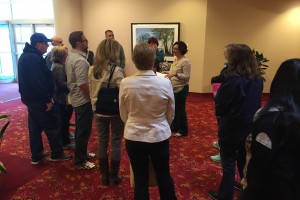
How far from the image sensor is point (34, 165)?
3123 millimetres

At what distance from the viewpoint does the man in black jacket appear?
2791 millimetres

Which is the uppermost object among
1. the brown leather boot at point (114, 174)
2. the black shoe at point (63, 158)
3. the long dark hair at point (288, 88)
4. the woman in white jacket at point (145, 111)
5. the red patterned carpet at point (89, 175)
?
the long dark hair at point (288, 88)

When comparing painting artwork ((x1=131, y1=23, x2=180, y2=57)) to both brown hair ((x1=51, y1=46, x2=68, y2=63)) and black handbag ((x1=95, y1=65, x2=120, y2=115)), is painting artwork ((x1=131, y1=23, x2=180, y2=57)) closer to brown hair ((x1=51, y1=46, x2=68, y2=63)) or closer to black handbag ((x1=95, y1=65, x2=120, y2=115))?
brown hair ((x1=51, y1=46, x2=68, y2=63))

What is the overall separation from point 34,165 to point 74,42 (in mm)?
1598

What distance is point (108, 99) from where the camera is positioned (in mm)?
2316

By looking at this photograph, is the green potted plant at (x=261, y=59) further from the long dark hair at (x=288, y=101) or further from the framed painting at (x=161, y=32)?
the long dark hair at (x=288, y=101)

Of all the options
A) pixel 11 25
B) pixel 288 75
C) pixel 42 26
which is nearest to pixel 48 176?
pixel 288 75

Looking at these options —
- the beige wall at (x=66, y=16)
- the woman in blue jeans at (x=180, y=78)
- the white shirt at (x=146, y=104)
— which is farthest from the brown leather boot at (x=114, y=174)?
the beige wall at (x=66, y=16)

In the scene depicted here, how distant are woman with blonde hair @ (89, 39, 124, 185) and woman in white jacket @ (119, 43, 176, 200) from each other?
1.55 ft

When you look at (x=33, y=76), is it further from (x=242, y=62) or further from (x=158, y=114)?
(x=242, y=62)

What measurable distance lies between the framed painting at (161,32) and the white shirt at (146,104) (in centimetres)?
490

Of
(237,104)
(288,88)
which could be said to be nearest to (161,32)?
(237,104)

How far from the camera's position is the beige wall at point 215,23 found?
6086 mm

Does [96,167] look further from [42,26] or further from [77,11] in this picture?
[42,26]
